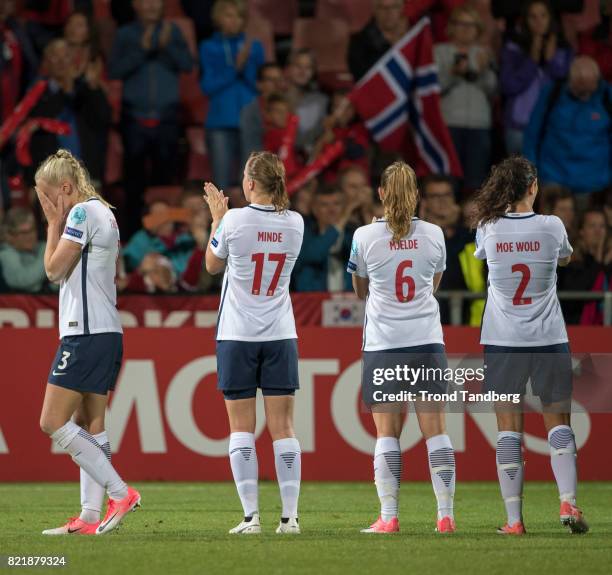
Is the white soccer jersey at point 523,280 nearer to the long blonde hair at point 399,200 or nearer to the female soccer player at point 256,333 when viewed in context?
the long blonde hair at point 399,200

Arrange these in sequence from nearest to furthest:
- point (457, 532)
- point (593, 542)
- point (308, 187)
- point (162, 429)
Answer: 1. point (593, 542)
2. point (457, 532)
3. point (162, 429)
4. point (308, 187)

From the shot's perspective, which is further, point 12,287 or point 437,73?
point 437,73

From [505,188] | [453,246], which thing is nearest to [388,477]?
[505,188]

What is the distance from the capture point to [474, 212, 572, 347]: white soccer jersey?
8.30 m

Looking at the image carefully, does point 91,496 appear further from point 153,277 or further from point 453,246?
point 453,246

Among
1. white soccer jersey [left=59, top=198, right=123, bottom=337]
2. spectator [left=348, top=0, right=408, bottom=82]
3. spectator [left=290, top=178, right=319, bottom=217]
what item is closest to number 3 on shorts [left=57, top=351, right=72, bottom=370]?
white soccer jersey [left=59, top=198, right=123, bottom=337]

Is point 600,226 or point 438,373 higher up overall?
point 600,226

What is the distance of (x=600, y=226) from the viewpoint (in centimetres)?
1314

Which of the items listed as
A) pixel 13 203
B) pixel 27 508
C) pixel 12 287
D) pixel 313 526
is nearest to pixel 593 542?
pixel 313 526

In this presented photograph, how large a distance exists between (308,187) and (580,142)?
3001 millimetres

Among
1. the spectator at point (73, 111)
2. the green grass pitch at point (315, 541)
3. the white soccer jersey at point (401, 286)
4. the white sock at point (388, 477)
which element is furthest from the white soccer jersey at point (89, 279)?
the spectator at point (73, 111)

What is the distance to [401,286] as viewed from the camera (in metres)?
8.38

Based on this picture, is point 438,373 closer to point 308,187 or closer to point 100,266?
point 100,266

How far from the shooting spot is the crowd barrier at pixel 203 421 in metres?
12.6
